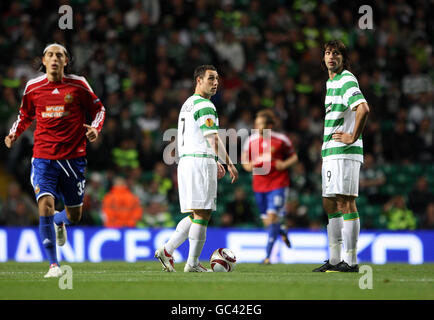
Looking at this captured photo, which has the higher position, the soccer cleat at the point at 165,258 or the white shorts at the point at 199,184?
the white shorts at the point at 199,184

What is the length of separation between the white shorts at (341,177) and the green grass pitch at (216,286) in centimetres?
91

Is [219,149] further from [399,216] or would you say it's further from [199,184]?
[399,216]

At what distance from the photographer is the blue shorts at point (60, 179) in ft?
28.3

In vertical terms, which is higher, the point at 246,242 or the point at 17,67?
the point at 17,67

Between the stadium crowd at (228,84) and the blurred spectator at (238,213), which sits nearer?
the blurred spectator at (238,213)

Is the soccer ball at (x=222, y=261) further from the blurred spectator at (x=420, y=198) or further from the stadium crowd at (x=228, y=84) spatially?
the blurred spectator at (x=420, y=198)

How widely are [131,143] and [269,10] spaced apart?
19.9 ft

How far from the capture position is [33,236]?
47.2 feet

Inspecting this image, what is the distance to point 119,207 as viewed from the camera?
Answer: 15555 mm

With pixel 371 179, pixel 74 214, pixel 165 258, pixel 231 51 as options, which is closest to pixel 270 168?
pixel 165 258

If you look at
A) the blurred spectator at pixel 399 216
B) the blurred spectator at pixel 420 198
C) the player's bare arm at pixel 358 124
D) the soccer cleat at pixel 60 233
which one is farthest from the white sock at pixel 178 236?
the blurred spectator at pixel 420 198

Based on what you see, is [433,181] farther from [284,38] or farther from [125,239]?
[125,239]

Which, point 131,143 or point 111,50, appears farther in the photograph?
point 111,50

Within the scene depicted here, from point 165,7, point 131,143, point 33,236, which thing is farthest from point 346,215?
point 165,7
